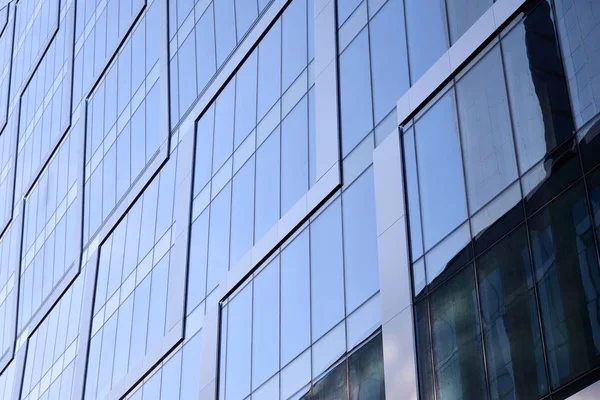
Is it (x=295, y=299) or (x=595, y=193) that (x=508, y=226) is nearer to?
(x=595, y=193)

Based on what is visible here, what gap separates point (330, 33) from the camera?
103 feet

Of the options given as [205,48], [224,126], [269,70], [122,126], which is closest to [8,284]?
[122,126]

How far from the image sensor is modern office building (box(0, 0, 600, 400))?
20.2 metres

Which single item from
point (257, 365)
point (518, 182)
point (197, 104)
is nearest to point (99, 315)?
point (197, 104)

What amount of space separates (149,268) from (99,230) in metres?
8.10

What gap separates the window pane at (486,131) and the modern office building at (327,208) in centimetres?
6

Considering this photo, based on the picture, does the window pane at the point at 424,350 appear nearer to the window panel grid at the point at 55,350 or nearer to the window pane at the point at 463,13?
the window pane at the point at 463,13

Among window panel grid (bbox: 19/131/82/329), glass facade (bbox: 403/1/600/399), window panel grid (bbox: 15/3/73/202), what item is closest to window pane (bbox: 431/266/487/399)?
glass facade (bbox: 403/1/600/399)

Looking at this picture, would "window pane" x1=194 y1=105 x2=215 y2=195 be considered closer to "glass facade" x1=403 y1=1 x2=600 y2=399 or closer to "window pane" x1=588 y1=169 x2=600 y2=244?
"glass facade" x1=403 y1=1 x2=600 y2=399

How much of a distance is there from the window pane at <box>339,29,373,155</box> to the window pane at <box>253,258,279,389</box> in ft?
14.6

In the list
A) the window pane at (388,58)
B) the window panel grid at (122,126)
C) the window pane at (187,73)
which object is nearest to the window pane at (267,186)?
the window pane at (388,58)

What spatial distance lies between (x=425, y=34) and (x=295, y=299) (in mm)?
7757

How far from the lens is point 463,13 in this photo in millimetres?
24672

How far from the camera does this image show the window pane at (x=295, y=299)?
28.2 meters
